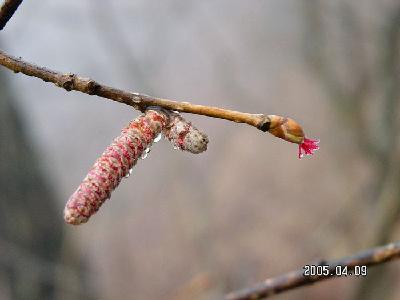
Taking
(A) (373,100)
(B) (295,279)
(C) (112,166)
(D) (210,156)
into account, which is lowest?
(D) (210,156)

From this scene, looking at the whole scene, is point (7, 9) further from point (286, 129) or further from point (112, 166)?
point (286, 129)

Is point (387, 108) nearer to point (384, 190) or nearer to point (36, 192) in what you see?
point (384, 190)

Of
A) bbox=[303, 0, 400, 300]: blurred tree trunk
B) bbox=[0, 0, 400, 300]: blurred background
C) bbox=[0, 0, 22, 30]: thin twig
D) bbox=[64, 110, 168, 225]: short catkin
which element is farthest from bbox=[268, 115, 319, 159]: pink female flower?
bbox=[303, 0, 400, 300]: blurred tree trunk

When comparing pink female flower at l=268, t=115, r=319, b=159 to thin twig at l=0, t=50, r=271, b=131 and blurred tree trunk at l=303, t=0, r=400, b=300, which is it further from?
blurred tree trunk at l=303, t=0, r=400, b=300

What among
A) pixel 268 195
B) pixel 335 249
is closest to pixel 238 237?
pixel 268 195

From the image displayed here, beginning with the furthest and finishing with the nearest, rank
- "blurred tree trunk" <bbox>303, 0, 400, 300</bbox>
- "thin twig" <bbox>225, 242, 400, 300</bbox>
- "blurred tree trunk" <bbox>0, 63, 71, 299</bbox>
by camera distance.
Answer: "blurred tree trunk" <bbox>0, 63, 71, 299</bbox>
"blurred tree trunk" <bbox>303, 0, 400, 300</bbox>
"thin twig" <bbox>225, 242, 400, 300</bbox>

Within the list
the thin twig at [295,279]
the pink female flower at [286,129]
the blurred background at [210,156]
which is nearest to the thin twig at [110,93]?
the pink female flower at [286,129]

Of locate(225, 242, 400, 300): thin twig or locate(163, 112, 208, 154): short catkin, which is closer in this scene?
locate(163, 112, 208, 154): short catkin

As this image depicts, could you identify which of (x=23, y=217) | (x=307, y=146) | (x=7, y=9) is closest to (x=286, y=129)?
(x=307, y=146)
